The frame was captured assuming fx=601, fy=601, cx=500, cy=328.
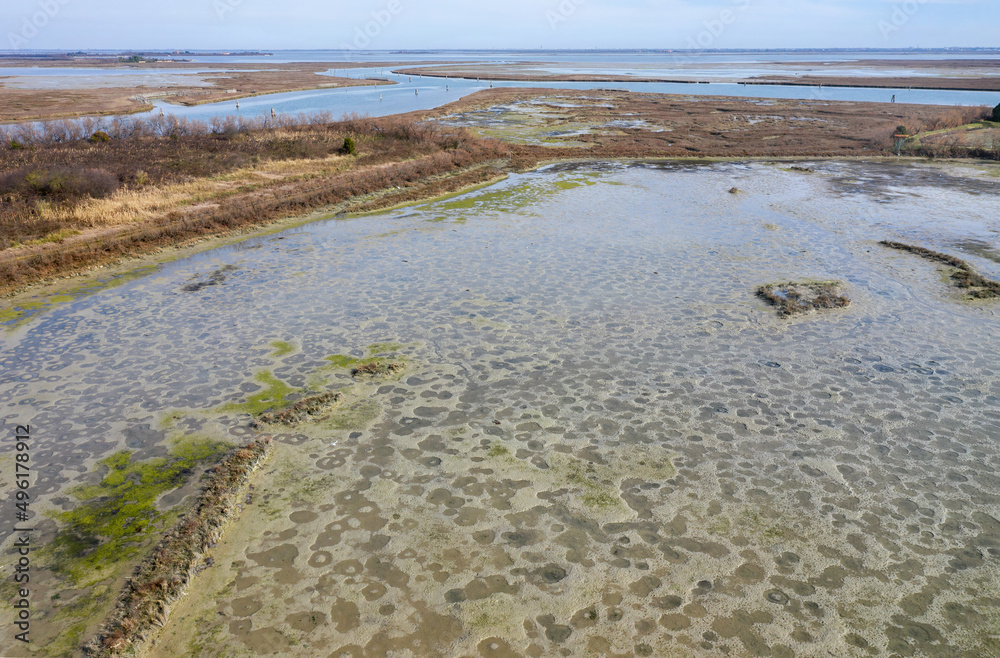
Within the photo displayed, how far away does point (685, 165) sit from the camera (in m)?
35.1

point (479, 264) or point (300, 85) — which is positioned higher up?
point (300, 85)

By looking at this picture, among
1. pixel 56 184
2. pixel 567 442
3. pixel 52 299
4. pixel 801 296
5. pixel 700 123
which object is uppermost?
pixel 700 123

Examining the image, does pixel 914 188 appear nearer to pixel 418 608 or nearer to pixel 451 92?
pixel 418 608

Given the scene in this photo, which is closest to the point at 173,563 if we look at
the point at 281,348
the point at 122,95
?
the point at 281,348

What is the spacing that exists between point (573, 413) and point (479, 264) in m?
8.54

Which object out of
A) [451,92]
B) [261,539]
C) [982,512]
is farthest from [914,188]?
[451,92]

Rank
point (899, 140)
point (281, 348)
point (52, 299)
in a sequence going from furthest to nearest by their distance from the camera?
point (899, 140)
point (52, 299)
point (281, 348)

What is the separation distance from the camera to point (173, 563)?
6.94 metres

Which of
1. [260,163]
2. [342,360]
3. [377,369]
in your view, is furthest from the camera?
[260,163]

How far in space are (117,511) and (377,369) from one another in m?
4.78

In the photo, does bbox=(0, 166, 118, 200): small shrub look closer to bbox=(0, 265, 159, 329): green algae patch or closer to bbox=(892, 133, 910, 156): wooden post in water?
bbox=(0, 265, 159, 329): green algae patch

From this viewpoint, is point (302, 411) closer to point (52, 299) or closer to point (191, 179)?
point (52, 299)

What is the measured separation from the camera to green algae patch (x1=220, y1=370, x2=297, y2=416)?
10.2m

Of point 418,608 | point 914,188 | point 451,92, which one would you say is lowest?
point 418,608
